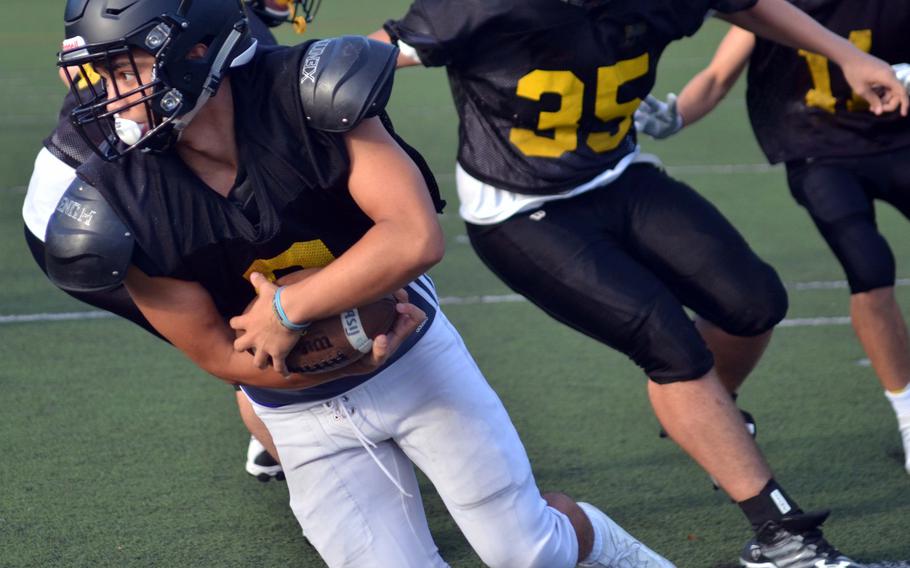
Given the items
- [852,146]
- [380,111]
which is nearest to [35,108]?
[852,146]

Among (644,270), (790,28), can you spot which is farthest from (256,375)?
(790,28)

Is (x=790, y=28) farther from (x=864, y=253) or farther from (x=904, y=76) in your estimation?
(x=864, y=253)

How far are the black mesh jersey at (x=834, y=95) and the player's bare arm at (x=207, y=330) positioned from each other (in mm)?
2155

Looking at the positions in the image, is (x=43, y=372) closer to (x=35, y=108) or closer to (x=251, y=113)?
(x=251, y=113)

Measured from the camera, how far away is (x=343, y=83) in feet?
8.55

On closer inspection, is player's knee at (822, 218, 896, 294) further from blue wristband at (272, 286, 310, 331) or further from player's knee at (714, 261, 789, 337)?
blue wristband at (272, 286, 310, 331)

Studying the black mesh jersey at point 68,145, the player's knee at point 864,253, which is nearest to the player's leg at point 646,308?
the player's knee at point 864,253

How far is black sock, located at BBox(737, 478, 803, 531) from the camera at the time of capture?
337cm

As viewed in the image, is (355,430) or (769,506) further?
(769,506)

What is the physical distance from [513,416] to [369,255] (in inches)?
89.8

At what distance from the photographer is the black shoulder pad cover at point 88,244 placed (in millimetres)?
2586

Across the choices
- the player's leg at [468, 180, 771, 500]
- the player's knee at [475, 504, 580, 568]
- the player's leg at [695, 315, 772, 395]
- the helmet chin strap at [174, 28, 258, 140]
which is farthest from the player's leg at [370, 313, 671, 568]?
the player's leg at [695, 315, 772, 395]

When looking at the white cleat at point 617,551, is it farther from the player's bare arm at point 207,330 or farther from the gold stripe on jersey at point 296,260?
the gold stripe on jersey at point 296,260

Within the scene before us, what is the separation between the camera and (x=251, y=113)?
9.05ft
